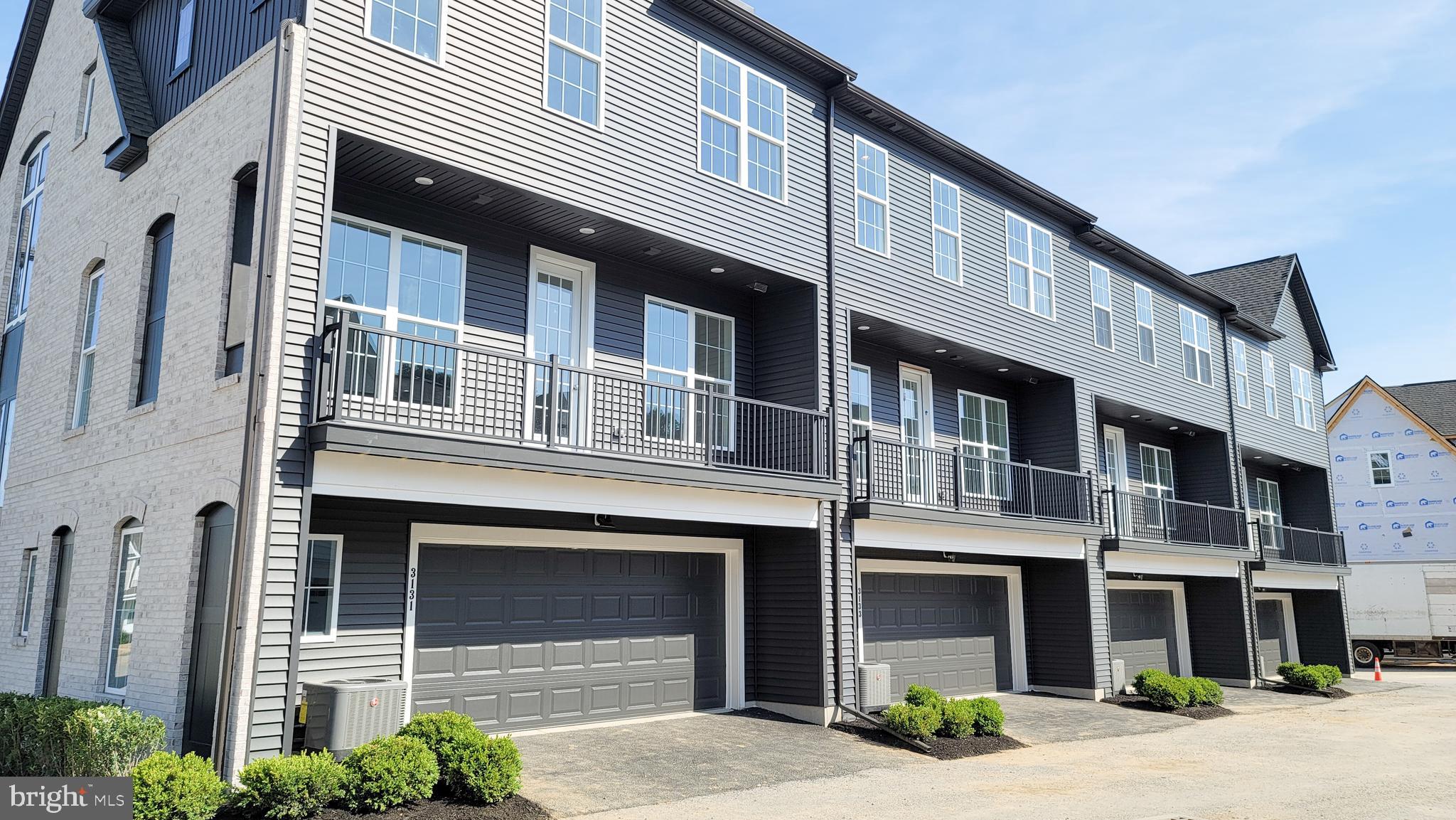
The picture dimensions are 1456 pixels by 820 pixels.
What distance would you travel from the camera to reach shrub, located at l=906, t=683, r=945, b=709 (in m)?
14.4

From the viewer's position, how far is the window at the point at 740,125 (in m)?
14.7

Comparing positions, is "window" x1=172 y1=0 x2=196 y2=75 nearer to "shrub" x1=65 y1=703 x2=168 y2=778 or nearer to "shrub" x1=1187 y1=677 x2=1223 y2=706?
"shrub" x1=65 y1=703 x2=168 y2=778

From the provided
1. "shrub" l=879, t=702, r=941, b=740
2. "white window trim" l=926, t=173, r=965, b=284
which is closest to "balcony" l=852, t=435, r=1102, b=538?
"shrub" l=879, t=702, r=941, b=740

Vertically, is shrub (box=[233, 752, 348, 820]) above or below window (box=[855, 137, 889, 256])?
below

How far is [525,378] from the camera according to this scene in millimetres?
11047

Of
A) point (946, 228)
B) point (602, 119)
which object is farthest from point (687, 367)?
point (946, 228)

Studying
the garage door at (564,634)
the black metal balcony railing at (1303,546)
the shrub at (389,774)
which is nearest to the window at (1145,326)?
the black metal balcony railing at (1303,546)

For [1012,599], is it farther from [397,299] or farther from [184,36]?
[184,36]

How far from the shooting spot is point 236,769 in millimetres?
8773

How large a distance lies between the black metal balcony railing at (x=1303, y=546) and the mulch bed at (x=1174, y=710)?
10.5 m

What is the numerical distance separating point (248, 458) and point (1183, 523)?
21.9 metres

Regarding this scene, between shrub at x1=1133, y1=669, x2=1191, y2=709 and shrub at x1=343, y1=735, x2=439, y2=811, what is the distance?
1488 centimetres

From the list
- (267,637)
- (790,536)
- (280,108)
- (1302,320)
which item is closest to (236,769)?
(267,637)

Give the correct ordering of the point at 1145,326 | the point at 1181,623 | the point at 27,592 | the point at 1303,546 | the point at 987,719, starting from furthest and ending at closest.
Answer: the point at 1303,546
the point at 1181,623
the point at 1145,326
the point at 27,592
the point at 987,719
